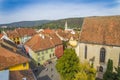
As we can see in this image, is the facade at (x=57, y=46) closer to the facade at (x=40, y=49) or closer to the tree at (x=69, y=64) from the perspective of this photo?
the facade at (x=40, y=49)

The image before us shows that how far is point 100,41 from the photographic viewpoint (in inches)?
1524

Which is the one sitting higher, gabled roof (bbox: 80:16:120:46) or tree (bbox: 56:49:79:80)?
gabled roof (bbox: 80:16:120:46)

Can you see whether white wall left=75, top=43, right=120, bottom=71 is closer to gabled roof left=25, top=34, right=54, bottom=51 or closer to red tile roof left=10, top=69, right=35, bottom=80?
gabled roof left=25, top=34, right=54, bottom=51

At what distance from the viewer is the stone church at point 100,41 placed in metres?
36.8

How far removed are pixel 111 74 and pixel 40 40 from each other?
29861mm

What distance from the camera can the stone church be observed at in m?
36.8

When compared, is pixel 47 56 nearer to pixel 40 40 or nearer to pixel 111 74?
pixel 40 40

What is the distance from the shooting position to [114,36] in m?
37.4

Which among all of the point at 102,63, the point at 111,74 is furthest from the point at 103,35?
the point at 111,74

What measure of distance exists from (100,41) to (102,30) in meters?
3.08

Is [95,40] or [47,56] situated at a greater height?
[95,40]

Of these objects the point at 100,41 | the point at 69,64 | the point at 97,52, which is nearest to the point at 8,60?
the point at 69,64

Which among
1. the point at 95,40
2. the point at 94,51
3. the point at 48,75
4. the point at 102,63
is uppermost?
the point at 95,40

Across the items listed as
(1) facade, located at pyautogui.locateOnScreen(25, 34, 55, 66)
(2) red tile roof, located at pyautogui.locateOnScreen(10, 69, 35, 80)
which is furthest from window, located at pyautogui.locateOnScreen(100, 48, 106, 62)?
(1) facade, located at pyautogui.locateOnScreen(25, 34, 55, 66)
